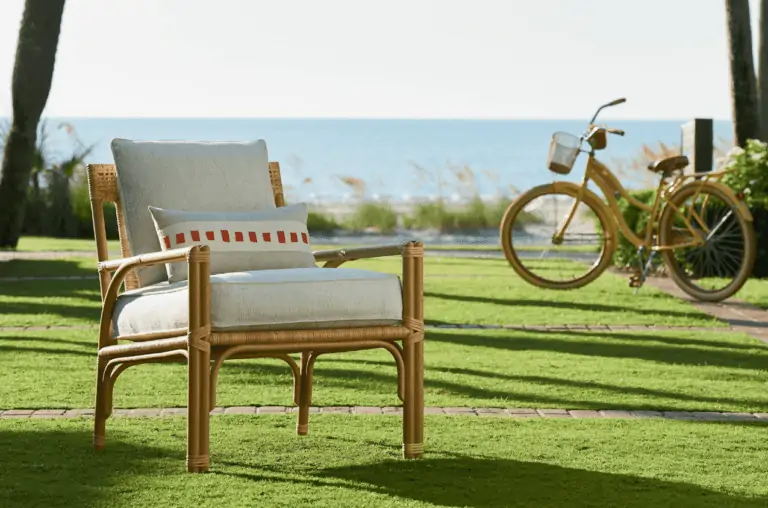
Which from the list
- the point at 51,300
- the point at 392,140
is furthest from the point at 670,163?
the point at 392,140

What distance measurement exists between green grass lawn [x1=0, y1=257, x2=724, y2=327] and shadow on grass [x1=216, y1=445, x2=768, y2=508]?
13.8 feet

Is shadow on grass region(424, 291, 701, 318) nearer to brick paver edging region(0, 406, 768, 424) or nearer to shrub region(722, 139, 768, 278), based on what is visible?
shrub region(722, 139, 768, 278)

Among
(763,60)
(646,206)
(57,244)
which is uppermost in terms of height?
(763,60)

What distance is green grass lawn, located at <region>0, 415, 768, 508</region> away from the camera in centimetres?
365

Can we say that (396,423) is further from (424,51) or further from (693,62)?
(424,51)

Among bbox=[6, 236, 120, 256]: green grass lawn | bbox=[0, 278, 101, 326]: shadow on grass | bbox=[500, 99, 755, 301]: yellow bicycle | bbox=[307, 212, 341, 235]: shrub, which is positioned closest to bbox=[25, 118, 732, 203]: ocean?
bbox=[307, 212, 341, 235]: shrub

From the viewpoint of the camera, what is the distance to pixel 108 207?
20.0m

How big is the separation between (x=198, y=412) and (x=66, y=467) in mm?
515

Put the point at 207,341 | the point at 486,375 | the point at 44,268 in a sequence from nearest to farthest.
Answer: the point at 207,341, the point at 486,375, the point at 44,268

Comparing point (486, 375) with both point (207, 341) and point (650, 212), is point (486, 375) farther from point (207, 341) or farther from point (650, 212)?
point (650, 212)

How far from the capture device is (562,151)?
936 cm

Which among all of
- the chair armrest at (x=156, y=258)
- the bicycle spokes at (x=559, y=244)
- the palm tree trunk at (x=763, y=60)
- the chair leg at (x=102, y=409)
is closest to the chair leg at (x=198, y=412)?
the chair armrest at (x=156, y=258)

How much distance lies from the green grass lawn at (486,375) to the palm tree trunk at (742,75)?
6.18 meters

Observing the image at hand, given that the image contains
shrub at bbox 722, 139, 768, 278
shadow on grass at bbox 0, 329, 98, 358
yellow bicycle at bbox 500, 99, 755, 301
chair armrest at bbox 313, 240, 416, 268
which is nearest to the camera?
chair armrest at bbox 313, 240, 416, 268
